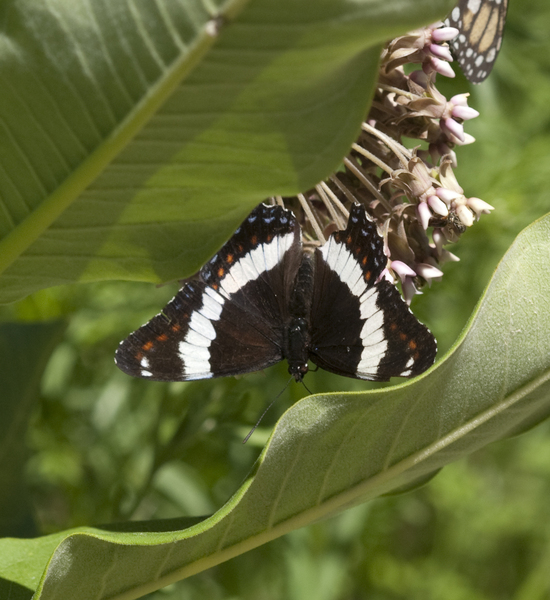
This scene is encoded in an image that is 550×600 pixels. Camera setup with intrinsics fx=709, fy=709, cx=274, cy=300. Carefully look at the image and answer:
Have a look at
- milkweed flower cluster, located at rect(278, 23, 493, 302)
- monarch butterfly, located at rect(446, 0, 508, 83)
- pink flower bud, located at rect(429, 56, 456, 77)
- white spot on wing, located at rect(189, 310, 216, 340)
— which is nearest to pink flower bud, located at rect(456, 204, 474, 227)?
milkweed flower cluster, located at rect(278, 23, 493, 302)

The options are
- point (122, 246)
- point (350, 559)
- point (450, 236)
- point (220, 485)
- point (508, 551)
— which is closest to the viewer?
point (122, 246)

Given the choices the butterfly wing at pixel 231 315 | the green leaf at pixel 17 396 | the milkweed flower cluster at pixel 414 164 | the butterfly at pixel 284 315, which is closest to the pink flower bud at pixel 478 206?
the milkweed flower cluster at pixel 414 164

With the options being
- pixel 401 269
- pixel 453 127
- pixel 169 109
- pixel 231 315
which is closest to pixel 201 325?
pixel 231 315

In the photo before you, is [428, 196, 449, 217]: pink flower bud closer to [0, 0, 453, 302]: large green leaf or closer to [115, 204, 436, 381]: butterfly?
[115, 204, 436, 381]: butterfly

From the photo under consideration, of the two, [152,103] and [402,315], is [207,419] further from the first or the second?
[152,103]

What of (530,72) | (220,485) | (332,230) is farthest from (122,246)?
(530,72)

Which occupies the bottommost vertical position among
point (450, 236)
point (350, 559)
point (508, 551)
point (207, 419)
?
point (508, 551)

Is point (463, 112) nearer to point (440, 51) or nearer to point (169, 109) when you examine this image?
point (440, 51)

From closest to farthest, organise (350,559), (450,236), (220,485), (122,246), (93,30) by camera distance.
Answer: (93,30) < (122,246) < (450,236) < (220,485) < (350,559)
